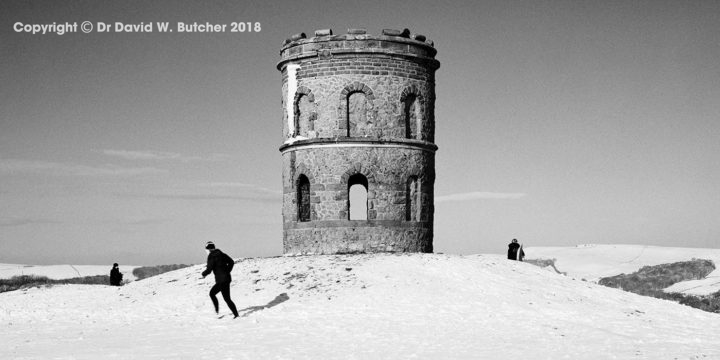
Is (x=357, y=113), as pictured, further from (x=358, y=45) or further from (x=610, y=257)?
(x=610, y=257)

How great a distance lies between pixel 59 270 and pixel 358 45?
73.6 ft

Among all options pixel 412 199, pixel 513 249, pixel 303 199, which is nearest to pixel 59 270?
pixel 303 199

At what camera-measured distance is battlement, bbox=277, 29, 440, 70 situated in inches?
910

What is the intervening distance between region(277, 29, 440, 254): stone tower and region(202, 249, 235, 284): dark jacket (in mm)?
7615

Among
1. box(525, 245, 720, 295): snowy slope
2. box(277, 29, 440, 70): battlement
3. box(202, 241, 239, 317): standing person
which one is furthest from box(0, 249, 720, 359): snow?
box(525, 245, 720, 295): snowy slope

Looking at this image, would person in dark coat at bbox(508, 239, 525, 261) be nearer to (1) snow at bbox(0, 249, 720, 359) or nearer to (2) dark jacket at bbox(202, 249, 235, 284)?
(1) snow at bbox(0, 249, 720, 359)

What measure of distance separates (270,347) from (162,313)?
5.97 m

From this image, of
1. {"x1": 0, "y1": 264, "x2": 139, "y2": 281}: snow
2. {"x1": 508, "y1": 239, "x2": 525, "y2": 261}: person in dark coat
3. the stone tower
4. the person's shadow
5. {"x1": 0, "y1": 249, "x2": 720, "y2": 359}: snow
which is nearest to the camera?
{"x1": 0, "y1": 249, "x2": 720, "y2": 359}: snow

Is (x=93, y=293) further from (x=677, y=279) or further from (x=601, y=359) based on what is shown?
(x=677, y=279)

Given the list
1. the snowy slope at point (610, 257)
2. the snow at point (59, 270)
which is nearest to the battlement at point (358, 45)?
the snowy slope at point (610, 257)

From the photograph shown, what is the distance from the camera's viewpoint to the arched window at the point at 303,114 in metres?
23.7

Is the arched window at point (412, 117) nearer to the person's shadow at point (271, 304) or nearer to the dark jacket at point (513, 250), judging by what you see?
the dark jacket at point (513, 250)

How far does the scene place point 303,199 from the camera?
24.3m

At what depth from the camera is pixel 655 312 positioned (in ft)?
60.7
